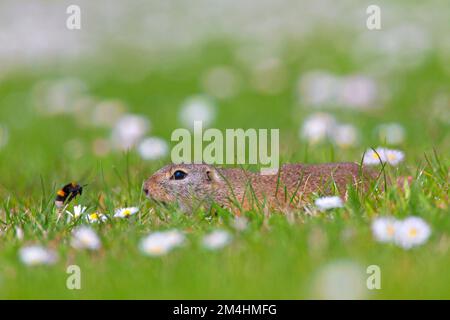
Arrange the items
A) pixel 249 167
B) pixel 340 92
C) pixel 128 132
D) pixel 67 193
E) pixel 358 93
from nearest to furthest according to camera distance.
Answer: pixel 67 193 < pixel 249 167 < pixel 128 132 < pixel 358 93 < pixel 340 92

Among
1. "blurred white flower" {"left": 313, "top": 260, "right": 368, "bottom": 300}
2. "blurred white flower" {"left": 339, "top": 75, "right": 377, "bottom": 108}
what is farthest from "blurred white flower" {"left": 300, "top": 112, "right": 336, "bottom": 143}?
"blurred white flower" {"left": 313, "top": 260, "right": 368, "bottom": 300}

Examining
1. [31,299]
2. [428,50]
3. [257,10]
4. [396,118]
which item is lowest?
[31,299]

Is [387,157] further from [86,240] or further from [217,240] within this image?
[86,240]

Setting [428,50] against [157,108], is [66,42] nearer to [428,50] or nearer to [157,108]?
[157,108]

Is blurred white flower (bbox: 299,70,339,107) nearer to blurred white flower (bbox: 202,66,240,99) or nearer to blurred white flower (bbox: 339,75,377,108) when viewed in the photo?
blurred white flower (bbox: 339,75,377,108)

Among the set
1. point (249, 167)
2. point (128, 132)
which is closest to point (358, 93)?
point (128, 132)

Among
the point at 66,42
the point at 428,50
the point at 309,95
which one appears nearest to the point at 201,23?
the point at 66,42

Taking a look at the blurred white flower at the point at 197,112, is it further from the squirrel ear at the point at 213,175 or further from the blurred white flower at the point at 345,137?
the squirrel ear at the point at 213,175
